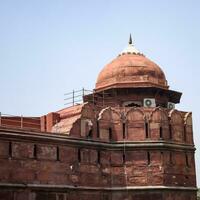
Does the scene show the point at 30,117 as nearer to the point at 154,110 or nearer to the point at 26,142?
the point at 26,142

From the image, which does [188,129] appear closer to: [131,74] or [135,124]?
[135,124]

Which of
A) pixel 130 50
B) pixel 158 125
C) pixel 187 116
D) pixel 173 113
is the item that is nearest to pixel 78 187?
pixel 158 125

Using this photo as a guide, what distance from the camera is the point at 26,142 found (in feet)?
78.1

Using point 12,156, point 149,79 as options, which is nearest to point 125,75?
point 149,79

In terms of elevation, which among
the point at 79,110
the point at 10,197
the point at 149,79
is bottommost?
the point at 10,197

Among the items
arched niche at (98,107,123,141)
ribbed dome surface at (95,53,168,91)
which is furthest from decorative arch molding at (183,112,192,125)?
arched niche at (98,107,123,141)

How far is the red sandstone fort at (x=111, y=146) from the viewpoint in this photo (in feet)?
77.6

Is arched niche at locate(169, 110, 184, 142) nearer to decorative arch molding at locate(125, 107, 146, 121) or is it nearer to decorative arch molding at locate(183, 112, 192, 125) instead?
decorative arch molding at locate(183, 112, 192, 125)

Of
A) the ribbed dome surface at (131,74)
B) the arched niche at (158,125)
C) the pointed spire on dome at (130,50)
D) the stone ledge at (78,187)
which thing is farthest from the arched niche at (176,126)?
the pointed spire on dome at (130,50)

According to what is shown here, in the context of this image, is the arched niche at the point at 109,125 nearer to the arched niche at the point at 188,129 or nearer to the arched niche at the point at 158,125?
the arched niche at the point at 158,125

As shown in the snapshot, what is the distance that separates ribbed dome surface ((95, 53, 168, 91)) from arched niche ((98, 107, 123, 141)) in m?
2.09

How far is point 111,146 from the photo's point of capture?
2692 centimetres

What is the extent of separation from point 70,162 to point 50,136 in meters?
1.76

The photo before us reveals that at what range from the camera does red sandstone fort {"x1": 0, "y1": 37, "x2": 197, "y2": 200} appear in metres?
23.7
